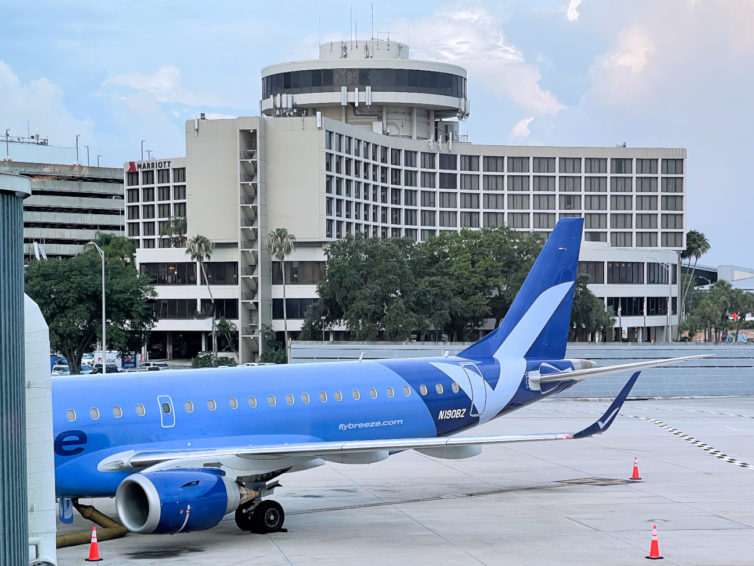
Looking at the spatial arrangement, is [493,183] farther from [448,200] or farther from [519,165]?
A: [448,200]

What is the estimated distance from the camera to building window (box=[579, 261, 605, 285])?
141 m

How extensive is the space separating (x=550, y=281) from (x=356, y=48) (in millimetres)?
114494

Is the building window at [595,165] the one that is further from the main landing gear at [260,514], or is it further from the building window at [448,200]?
A: the main landing gear at [260,514]

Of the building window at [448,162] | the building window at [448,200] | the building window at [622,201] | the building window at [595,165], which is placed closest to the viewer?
the building window at [448,162]

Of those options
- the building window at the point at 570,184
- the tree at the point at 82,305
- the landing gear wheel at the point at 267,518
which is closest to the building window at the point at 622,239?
the building window at the point at 570,184

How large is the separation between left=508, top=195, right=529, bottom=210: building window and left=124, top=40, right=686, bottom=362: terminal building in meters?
0.21

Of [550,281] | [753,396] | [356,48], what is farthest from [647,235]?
[550,281]

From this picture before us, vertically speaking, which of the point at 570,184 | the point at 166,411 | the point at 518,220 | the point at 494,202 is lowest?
the point at 166,411

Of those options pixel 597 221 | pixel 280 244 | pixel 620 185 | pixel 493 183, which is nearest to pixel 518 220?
pixel 493 183

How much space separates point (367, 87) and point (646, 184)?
166 ft

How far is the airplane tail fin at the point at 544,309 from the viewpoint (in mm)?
36188

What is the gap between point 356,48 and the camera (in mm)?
147000

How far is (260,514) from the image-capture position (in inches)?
1097

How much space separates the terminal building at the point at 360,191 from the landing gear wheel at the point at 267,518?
94212mm
